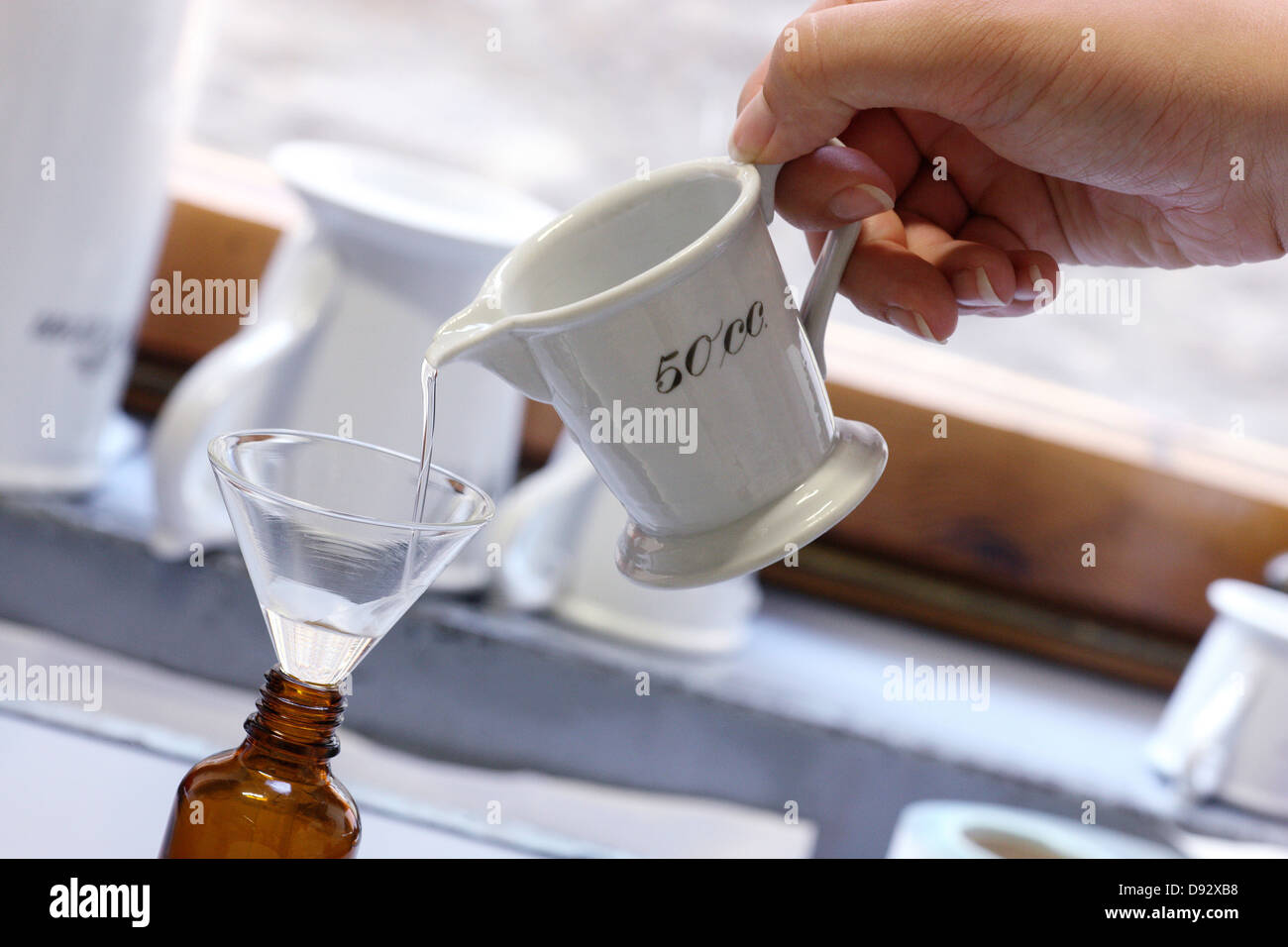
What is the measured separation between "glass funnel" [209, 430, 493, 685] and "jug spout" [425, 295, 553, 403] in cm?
4

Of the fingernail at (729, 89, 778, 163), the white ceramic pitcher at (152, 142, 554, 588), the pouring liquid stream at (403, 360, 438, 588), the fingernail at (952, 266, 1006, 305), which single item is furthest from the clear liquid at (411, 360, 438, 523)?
the white ceramic pitcher at (152, 142, 554, 588)

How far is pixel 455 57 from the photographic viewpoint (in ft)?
A: 3.39

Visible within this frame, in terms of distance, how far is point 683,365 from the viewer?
38cm

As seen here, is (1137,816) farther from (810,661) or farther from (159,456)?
(159,456)

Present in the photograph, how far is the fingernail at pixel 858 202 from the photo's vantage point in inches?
18.3

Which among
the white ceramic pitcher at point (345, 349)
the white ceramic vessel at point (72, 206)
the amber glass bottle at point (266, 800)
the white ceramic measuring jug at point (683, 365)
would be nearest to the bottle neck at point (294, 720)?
the amber glass bottle at point (266, 800)

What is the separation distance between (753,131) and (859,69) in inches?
1.5

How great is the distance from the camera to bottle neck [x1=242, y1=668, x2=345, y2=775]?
0.38m

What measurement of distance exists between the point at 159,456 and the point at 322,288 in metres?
0.13

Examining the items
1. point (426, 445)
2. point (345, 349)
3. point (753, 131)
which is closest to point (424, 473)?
point (426, 445)

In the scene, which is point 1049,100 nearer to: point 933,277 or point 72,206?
point 933,277

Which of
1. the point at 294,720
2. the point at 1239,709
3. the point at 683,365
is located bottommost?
the point at 1239,709

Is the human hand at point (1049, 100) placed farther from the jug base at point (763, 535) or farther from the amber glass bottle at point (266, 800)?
the amber glass bottle at point (266, 800)
